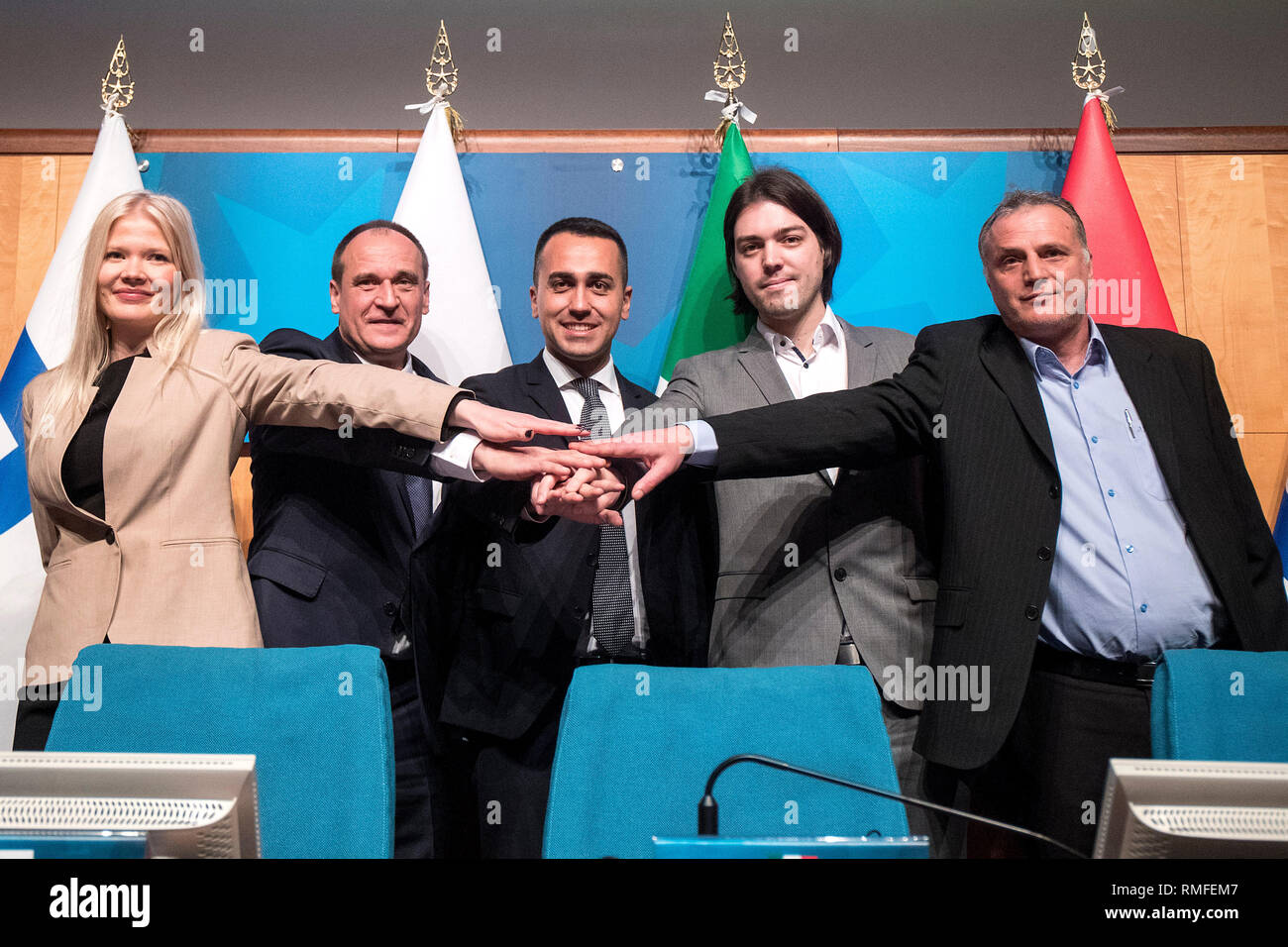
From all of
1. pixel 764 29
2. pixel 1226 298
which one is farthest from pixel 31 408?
pixel 1226 298

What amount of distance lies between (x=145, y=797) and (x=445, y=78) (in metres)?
3.19

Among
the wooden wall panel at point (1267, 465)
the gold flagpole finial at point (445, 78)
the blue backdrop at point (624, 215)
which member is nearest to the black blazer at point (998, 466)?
the blue backdrop at point (624, 215)

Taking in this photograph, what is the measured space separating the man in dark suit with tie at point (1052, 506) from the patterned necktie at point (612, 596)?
1.13 ft

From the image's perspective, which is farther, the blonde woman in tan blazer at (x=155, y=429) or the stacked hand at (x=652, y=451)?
the stacked hand at (x=652, y=451)

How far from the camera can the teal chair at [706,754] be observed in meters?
1.63

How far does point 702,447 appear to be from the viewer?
7.53 feet

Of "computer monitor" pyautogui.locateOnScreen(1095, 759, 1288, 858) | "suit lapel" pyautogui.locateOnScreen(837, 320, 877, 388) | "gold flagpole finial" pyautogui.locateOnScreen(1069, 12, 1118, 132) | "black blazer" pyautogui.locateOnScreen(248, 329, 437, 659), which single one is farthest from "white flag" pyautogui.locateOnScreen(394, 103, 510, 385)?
"computer monitor" pyautogui.locateOnScreen(1095, 759, 1288, 858)

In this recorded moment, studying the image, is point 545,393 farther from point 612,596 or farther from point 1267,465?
point 1267,465

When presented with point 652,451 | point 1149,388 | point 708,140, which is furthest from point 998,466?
point 708,140

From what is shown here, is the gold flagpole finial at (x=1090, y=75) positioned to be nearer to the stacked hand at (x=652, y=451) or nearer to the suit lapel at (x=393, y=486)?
the stacked hand at (x=652, y=451)

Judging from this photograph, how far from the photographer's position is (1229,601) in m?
2.12

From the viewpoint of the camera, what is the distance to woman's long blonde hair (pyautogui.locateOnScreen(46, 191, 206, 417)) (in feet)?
7.72

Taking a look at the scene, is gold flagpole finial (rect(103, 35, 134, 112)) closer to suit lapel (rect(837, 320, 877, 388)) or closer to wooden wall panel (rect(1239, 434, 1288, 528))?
suit lapel (rect(837, 320, 877, 388))
